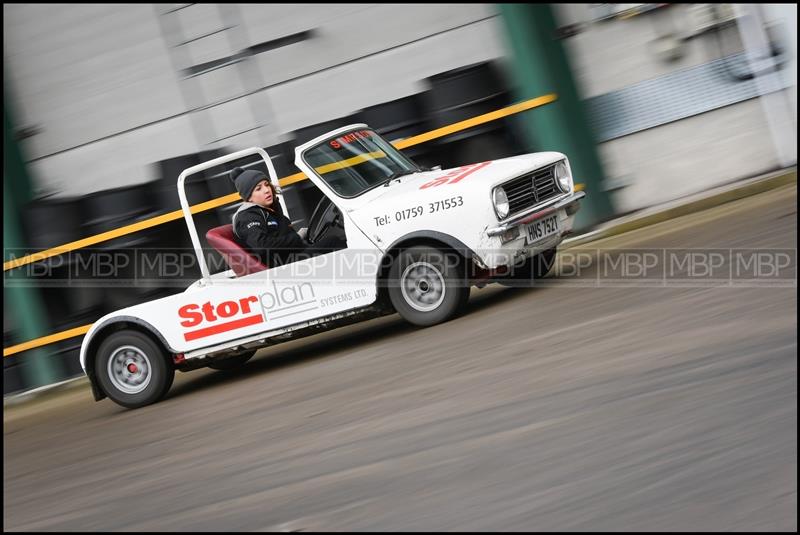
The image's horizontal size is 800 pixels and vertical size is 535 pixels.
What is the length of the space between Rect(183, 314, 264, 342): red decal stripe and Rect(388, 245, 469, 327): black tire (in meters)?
1.14

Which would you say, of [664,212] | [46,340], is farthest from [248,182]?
[664,212]

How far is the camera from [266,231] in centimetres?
830

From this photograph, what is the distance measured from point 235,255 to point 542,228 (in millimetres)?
2478

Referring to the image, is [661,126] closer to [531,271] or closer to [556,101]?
[556,101]

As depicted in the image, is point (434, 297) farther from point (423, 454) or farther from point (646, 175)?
point (646, 175)

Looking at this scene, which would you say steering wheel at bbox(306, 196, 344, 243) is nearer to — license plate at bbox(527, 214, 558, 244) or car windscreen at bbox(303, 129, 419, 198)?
car windscreen at bbox(303, 129, 419, 198)

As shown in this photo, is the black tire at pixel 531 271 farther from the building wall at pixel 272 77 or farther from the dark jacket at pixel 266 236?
the building wall at pixel 272 77

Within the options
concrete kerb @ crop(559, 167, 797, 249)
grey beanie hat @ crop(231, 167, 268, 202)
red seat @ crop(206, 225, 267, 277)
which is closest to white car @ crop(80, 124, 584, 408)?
red seat @ crop(206, 225, 267, 277)

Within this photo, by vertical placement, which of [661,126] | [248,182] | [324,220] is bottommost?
[661,126]

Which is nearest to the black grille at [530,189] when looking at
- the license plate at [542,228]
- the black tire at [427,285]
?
the license plate at [542,228]

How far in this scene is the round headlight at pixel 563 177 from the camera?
8375 mm

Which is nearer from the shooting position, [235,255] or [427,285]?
[427,285]

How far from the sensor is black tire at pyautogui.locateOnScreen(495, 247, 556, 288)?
9133 millimetres

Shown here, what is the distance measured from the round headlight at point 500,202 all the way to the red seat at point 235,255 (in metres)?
1.94
